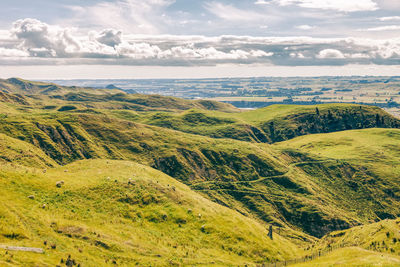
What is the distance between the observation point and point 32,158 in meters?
174

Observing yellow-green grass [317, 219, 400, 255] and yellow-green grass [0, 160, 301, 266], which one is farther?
yellow-green grass [317, 219, 400, 255]

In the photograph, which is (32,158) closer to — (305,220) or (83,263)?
(83,263)

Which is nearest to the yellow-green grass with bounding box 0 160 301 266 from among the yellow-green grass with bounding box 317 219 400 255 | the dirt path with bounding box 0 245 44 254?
the dirt path with bounding box 0 245 44 254

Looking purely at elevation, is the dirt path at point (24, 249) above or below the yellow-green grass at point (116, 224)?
above

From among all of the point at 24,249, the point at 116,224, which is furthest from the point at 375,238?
the point at 24,249

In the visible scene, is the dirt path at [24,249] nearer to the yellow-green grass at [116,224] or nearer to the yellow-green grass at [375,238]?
the yellow-green grass at [116,224]

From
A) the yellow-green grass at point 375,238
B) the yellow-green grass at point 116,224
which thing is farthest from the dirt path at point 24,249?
the yellow-green grass at point 375,238

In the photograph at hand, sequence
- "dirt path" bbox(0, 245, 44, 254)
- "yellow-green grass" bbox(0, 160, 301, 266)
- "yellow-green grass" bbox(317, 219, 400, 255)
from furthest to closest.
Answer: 1. "yellow-green grass" bbox(317, 219, 400, 255)
2. "yellow-green grass" bbox(0, 160, 301, 266)
3. "dirt path" bbox(0, 245, 44, 254)

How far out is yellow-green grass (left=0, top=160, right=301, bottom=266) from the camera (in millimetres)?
49875

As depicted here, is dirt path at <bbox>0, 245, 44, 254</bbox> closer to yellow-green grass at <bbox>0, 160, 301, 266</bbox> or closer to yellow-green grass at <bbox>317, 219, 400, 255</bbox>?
yellow-green grass at <bbox>0, 160, 301, 266</bbox>

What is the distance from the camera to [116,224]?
66.6 m

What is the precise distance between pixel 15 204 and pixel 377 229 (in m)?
92.5

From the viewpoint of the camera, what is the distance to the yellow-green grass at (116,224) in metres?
49.9

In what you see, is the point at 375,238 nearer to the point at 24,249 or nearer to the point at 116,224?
the point at 116,224
